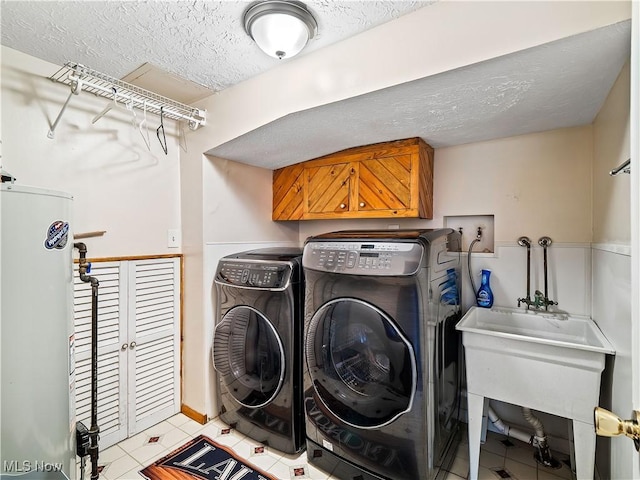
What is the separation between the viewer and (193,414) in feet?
7.13

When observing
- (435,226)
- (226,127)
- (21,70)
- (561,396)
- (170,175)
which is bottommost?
(561,396)

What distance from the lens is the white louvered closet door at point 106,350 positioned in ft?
5.72

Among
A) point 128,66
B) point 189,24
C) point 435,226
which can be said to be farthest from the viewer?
point 435,226

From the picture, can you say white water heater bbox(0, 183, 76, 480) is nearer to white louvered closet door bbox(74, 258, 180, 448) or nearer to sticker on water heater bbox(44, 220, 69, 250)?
sticker on water heater bbox(44, 220, 69, 250)

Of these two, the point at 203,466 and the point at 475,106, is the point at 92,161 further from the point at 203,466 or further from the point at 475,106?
the point at 475,106

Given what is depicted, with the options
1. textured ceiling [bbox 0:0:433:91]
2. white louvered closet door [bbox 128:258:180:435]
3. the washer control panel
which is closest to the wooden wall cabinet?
the washer control panel

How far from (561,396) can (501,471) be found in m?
0.69

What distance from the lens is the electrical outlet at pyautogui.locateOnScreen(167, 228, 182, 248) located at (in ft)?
7.16

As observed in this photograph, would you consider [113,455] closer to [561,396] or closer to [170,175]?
[170,175]

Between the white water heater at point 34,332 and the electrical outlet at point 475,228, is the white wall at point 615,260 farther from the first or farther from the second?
the white water heater at point 34,332

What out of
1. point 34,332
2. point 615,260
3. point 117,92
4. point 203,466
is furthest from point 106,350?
point 615,260

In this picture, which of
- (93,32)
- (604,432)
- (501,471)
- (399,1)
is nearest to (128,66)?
(93,32)

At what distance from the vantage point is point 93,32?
1393mm

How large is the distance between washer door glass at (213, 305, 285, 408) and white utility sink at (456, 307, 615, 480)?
108 centimetres
